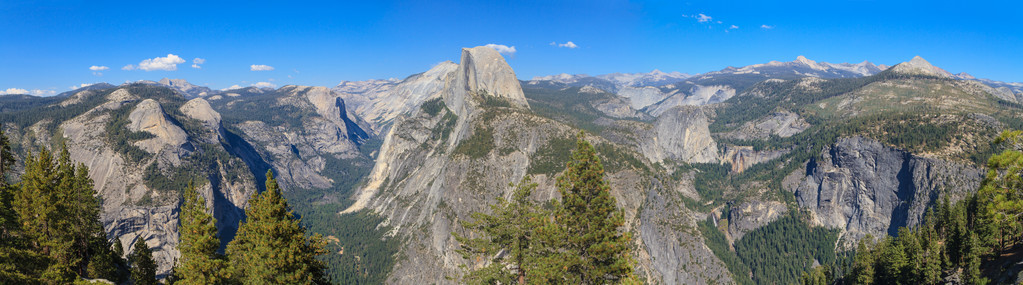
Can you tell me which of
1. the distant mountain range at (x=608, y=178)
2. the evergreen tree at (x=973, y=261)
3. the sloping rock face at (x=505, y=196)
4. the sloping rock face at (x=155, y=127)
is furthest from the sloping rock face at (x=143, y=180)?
the evergreen tree at (x=973, y=261)

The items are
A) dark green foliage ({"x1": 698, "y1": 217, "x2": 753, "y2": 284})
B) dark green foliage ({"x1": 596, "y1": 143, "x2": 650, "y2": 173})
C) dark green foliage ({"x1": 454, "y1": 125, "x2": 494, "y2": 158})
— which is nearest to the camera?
dark green foliage ({"x1": 698, "y1": 217, "x2": 753, "y2": 284})

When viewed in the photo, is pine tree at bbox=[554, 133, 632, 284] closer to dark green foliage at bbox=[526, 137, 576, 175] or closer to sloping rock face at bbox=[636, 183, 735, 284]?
sloping rock face at bbox=[636, 183, 735, 284]

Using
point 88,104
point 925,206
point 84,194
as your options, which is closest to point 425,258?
point 84,194

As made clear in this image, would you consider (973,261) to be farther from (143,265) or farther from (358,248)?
(358,248)

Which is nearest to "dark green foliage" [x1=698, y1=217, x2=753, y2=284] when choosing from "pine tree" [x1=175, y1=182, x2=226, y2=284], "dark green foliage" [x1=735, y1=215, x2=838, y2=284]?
"dark green foliage" [x1=735, y1=215, x2=838, y2=284]

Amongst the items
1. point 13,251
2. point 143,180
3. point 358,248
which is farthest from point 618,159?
point 143,180

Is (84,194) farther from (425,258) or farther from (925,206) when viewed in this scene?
(925,206)
